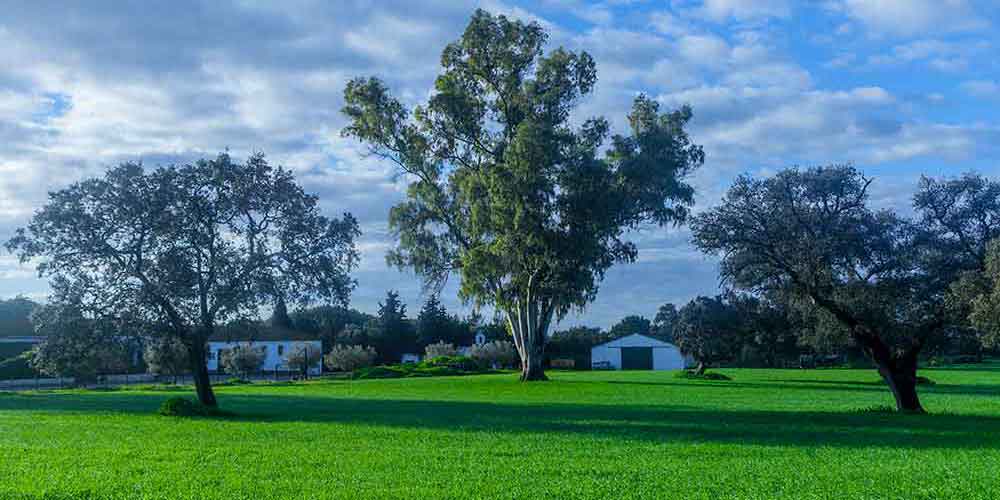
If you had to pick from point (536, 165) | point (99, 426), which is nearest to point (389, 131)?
point (536, 165)

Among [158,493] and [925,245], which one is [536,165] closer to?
[925,245]

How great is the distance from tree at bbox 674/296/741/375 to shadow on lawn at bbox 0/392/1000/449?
40266mm

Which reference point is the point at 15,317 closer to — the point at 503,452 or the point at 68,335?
the point at 68,335

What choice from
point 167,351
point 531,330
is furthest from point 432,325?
point 167,351

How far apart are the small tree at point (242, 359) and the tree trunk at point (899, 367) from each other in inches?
2311

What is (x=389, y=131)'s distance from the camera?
50.6m

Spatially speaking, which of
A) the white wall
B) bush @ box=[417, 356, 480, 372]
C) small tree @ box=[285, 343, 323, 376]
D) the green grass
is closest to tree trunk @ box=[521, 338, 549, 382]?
the green grass

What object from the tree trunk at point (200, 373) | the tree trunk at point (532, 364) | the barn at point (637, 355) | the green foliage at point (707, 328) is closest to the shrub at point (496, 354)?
the barn at point (637, 355)

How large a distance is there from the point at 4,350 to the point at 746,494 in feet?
275

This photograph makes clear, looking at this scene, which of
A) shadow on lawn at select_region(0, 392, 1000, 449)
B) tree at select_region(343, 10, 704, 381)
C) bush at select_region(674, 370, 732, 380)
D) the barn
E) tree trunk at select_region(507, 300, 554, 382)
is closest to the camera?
shadow on lawn at select_region(0, 392, 1000, 449)

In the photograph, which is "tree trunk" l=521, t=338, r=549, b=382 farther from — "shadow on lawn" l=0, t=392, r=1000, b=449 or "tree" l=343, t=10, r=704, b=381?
"shadow on lawn" l=0, t=392, r=1000, b=449

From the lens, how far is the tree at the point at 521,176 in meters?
42.2

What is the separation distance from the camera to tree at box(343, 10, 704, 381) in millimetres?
42250

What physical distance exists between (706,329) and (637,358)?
39853mm
